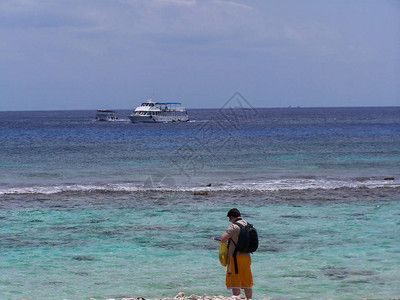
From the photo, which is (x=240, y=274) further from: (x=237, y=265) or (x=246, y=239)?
(x=246, y=239)

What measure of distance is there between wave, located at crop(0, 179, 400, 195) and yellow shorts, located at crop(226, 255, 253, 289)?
16.3 m

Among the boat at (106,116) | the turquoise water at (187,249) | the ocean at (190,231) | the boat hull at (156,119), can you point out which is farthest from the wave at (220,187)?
the boat at (106,116)

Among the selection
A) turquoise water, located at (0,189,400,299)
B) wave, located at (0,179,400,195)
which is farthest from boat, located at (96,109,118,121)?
turquoise water, located at (0,189,400,299)

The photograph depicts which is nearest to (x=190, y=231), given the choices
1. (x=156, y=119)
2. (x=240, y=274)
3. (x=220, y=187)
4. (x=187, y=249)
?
(x=187, y=249)

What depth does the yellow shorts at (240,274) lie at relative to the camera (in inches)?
361

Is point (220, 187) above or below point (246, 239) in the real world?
below

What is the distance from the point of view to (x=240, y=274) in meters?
9.21

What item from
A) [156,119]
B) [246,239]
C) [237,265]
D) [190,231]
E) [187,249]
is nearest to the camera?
[246,239]

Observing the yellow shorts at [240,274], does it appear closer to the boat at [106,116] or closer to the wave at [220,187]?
the wave at [220,187]

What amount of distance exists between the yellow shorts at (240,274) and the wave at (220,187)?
16267 mm

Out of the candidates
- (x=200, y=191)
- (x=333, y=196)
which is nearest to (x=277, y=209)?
(x=333, y=196)

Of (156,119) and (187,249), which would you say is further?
(156,119)

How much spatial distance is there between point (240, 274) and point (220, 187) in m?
18.4

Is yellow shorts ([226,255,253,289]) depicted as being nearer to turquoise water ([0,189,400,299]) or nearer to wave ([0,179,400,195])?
turquoise water ([0,189,400,299])
